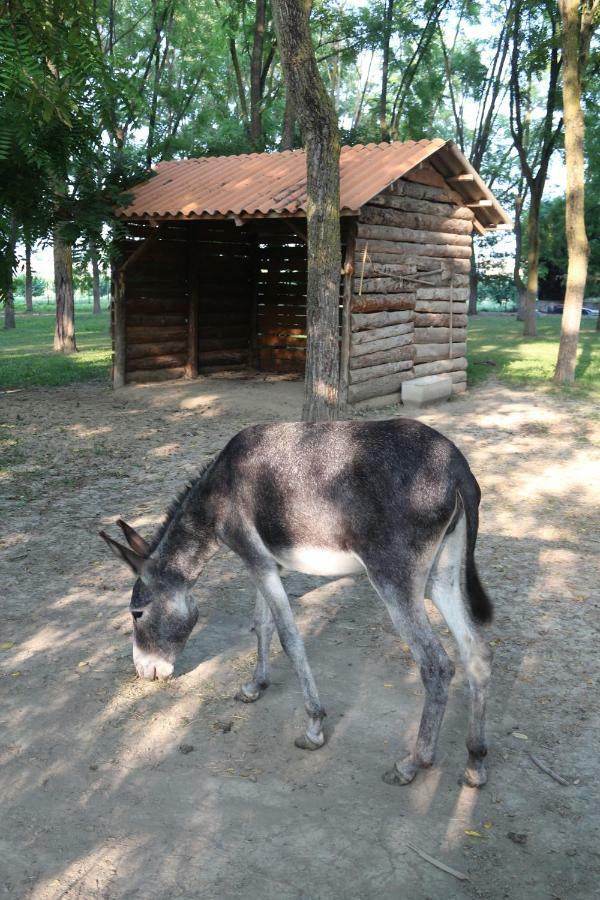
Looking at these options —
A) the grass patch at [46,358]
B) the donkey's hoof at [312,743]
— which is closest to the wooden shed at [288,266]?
the grass patch at [46,358]

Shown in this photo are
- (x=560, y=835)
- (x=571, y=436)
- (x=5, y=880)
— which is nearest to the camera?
(x=5, y=880)

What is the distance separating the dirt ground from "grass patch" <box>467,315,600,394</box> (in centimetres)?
1010

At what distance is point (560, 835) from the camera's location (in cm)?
336

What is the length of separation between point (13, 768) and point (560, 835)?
258 centimetres

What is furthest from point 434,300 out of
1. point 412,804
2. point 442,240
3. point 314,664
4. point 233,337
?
point 412,804

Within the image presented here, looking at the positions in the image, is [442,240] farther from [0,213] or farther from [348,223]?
[0,213]

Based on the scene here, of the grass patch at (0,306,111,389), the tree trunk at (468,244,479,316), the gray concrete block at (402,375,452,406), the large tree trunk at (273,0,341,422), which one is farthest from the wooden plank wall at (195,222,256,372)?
the tree trunk at (468,244,479,316)

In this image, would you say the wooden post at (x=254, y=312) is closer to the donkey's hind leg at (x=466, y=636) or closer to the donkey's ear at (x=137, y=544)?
the donkey's ear at (x=137, y=544)

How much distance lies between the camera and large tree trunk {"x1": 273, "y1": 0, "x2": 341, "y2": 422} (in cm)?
945

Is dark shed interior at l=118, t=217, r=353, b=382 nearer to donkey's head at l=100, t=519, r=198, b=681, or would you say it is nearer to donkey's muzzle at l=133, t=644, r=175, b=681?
donkey's head at l=100, t=519, r=198, b=681

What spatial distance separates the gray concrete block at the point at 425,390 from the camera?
14562mm

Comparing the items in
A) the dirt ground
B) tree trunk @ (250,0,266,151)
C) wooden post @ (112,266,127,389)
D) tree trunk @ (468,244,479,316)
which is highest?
tree trunk @ (250,0,266,151)

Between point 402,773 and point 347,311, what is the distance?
10.6 meters

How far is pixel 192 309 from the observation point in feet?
56.6
